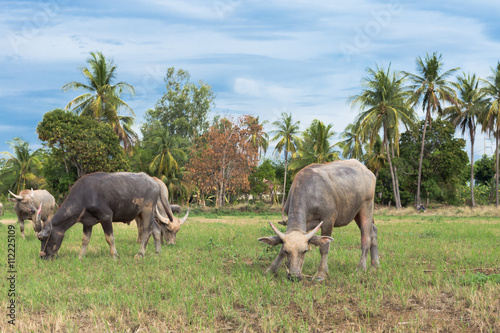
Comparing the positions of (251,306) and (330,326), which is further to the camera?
(251,306)

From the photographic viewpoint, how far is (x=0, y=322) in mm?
4633

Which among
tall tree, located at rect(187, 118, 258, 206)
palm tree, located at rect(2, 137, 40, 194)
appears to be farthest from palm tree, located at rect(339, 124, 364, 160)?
palm tree, located at rect(2, 137, 40, 194)

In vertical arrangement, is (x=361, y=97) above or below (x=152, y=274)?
above

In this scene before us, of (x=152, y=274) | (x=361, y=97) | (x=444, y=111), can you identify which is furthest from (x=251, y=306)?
(x=444, y=111)

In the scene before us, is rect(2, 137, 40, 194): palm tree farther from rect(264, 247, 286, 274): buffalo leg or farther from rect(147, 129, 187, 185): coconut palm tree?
rect(264, 247, 286, 274): buffalo leg

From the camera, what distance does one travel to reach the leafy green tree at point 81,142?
29.7 meters

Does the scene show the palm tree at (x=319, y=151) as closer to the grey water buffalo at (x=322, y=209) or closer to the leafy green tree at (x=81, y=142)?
the leafy green tree at (x=81, y=142)

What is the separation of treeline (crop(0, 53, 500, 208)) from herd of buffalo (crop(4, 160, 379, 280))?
22.6 metres

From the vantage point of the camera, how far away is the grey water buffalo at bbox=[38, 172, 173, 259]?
8477 mm

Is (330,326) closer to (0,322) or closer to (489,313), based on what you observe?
(489,313)

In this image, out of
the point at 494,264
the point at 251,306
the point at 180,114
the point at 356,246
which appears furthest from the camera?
the point at 180,114

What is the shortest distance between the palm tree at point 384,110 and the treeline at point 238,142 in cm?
10

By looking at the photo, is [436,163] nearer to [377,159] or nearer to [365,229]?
[377,159]

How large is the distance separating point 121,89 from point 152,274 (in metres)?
32.8
